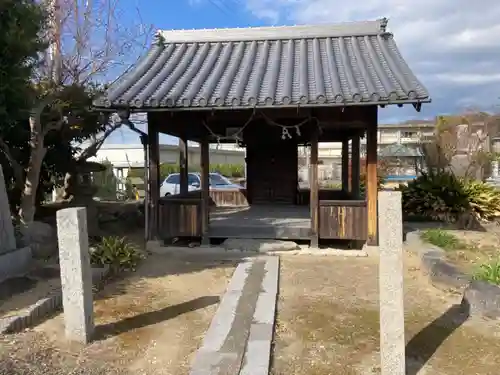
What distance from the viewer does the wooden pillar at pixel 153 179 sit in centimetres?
884

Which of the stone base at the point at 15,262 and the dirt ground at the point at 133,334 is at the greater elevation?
the stone base at the point at 15,262

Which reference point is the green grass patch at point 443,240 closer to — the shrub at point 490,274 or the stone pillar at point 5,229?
the shrub at point 490,274

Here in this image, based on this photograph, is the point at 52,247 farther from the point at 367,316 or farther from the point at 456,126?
the point at 456,126

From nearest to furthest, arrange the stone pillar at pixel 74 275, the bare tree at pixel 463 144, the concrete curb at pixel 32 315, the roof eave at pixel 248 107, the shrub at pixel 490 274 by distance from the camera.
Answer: the stone pillar at pixel 74 275 < the concrete curb at pixel 32 315 < the shrub at pixel 490 274 < the roof eave at pixel 248 107 < the bare tree at pixel 463 144

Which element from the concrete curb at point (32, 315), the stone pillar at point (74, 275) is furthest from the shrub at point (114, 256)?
the stone pillar at point (74, 275)

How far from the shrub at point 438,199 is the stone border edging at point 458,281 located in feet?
8.18

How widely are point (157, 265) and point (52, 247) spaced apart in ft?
7.34

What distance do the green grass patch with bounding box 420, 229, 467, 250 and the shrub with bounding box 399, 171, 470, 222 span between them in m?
2.40

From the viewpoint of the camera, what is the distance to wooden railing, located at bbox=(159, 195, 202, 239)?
891 cm

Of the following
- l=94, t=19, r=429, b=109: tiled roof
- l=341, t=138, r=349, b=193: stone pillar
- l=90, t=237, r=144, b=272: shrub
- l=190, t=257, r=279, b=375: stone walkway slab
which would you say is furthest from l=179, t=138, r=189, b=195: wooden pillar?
l=341, t=138, r=349, b=193: stone pillar

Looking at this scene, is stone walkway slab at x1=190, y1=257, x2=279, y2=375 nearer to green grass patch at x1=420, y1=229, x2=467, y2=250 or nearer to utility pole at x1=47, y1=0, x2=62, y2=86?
green grass patch at x1=420, y1=229, x2=467, y2=250

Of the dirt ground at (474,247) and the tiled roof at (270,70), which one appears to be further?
the tiled roof at (270,70)

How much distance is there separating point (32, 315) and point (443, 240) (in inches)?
271

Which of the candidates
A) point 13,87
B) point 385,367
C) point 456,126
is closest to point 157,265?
point 13,87
